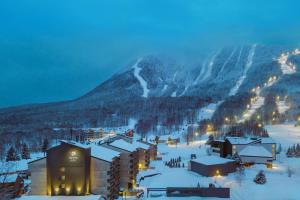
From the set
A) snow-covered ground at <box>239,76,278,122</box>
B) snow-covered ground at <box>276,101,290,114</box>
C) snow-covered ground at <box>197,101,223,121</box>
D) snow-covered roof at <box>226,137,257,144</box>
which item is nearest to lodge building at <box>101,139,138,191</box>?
snow-covered roof at <box>226,137,257,144</box>

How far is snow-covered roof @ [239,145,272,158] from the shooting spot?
57.4 meters

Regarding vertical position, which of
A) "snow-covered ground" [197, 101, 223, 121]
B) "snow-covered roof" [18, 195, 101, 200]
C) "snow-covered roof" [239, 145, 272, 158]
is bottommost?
"snow-covered roof" [18, 195, 101, 200]

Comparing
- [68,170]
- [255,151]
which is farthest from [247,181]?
[68,170]

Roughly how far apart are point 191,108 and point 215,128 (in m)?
47.2

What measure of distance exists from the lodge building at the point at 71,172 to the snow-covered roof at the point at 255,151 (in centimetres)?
2831

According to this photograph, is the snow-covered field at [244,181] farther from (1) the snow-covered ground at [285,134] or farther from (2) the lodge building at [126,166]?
(1) the snow-covered ground at [285,134]

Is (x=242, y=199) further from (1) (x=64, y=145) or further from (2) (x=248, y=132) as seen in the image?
(2) (x=248, y=132)

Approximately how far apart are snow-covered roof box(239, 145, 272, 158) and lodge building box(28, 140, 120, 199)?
28.3 metres

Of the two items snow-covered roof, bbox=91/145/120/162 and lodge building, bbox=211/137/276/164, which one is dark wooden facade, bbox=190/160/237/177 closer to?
lodge building, bbox=211/137/276/164

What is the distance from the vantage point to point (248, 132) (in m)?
86.6

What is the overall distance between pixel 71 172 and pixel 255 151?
1283 inches

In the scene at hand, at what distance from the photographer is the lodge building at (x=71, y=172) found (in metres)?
38.0

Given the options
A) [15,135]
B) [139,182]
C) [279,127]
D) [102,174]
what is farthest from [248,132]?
[15,135]

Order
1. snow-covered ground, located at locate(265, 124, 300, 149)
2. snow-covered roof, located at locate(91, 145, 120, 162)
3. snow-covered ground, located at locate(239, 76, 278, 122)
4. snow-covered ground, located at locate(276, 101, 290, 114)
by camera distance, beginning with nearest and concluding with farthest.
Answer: snow-covered roof, located at locate(91, 145, 120, 162) < snow-covered ground, located at locate(265, 124, 300, 149) < snow-covered ground, located at locate(276, 101, 290, 114) < snow-covered ground, located at locate(239, 76, 278, 122)
